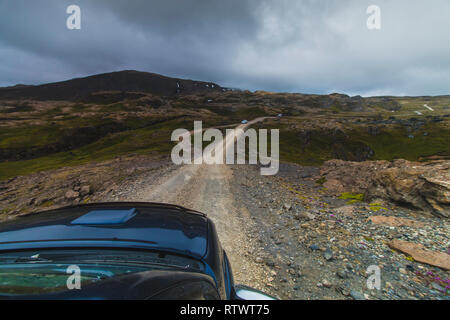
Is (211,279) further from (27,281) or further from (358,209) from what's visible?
(358,209)

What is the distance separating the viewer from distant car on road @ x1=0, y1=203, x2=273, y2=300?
5.93 feet

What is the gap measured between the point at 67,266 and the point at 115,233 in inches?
27.7

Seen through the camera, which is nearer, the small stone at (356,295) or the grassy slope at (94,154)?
the small stone at (356,295)

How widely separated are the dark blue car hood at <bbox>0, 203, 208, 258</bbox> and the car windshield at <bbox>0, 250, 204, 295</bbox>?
5.6 inches

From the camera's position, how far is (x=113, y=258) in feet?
7.89

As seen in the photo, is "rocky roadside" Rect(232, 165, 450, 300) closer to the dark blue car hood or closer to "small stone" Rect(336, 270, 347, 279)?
"small stone" Rect(336, 270, 347, 279)

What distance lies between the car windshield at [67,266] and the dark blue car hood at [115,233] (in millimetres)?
143

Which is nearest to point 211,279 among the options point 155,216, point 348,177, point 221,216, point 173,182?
point 155,216

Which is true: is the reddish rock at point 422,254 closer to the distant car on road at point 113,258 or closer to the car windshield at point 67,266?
the distant car on road at point 113,258

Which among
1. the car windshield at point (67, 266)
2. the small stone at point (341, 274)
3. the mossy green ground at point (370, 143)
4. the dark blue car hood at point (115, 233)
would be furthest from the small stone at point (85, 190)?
the mossy green ground at point (370, 143)

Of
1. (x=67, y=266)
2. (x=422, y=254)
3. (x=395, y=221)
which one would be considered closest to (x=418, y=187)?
(x=395, y=221)

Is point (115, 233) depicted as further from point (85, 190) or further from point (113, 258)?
point (85, 190)

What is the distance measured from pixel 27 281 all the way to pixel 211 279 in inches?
76.5

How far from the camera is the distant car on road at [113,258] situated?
181 cm
